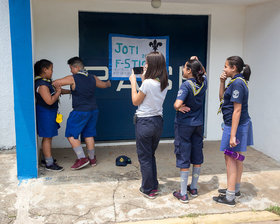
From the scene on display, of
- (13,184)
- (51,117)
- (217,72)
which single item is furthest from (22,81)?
(217,72)

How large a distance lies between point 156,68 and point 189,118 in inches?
27.0

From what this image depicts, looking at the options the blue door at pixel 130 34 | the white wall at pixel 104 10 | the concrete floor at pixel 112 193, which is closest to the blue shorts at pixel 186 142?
the concrete floor at pixel 112 193

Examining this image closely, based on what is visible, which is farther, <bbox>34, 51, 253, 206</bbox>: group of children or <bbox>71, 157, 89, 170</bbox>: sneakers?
<bbox>71, 157, 89, 170</bbox>: sneakers

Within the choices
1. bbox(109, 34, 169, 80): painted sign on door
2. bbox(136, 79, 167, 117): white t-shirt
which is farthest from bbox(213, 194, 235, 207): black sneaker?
bbox(109, 34, 169, 80): painted sign on door

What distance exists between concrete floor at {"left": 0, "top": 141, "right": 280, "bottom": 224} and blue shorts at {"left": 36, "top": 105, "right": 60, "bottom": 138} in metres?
0.57

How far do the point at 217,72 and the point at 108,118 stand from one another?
2236 millimetres

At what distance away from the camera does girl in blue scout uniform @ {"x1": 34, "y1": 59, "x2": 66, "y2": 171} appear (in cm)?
455

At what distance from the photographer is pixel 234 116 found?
3.65 m

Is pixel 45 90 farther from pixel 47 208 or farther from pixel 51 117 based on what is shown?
pixel 47 208

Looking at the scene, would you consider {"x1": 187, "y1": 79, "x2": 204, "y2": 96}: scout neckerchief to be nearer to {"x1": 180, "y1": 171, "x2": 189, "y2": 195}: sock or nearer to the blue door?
{"x1": 180, "y1": 171, "x2": 189, "y2": 195}: sock

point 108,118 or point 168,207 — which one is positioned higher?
point 108,118

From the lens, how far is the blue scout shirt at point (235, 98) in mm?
3607

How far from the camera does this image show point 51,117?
4.73m

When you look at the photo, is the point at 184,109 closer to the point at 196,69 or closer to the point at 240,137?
the point at 196,69
